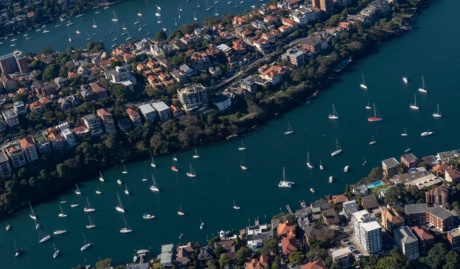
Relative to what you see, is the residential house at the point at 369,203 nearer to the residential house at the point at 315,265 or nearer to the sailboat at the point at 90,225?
the residential house at the point at 315,265

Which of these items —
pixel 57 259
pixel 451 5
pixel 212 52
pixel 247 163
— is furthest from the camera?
pixel 451 5

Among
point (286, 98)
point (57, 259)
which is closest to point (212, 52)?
point (286, 98)

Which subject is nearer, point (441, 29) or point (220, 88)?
point (220, 88)

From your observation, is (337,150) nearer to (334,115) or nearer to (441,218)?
(334,115)

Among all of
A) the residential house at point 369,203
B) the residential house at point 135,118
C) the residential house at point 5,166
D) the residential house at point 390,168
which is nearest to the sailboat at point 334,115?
the residential house at point 390,168

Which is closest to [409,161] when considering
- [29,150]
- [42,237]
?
[42,237]

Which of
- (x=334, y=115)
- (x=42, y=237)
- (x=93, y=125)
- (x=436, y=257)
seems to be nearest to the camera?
(x=436, y=257)

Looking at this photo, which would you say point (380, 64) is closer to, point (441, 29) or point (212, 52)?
point (441, 29)
